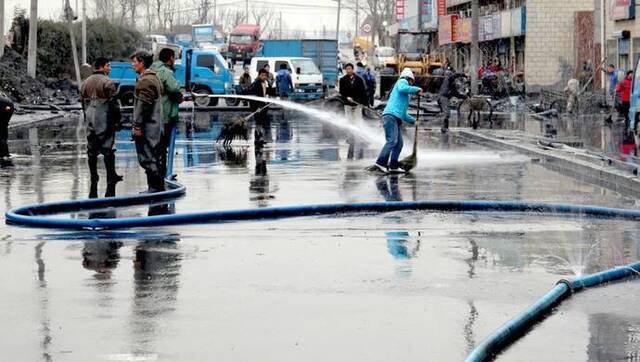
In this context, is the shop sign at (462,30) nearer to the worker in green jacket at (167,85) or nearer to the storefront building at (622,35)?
the storefront building at (622,35)

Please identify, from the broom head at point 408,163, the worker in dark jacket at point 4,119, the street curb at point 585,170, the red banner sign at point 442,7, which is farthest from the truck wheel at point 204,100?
the red banner sign at point 442,7

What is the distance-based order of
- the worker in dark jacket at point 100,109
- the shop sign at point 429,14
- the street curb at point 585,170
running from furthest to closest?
the shop sign at point 429,14 < the street curb at point 585,170 < the worker in dark jacket at point 100,109

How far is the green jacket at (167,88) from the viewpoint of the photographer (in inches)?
684

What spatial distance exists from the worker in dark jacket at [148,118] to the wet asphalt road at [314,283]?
34.8 inches

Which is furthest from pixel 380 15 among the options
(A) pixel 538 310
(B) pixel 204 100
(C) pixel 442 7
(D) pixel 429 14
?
(A) pixel 538 310

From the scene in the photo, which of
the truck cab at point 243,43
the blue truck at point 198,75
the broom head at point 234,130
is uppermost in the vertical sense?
the truck cab at point 243,43

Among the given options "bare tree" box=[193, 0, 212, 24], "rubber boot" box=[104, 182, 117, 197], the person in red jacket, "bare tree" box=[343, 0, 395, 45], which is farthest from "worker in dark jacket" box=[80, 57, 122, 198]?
"bare tree" box=[193, 0, 212, 24]

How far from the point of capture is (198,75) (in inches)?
1928

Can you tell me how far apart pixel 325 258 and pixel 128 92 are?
118 ft

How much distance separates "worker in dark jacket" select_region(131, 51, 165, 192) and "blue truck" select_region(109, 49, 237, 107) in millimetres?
30741

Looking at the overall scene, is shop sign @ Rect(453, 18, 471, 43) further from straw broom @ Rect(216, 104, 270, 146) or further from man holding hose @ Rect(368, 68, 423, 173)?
man holding hose @ Rect(368, 68, 423, 173)

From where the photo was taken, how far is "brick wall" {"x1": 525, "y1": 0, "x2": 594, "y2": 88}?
62.1m

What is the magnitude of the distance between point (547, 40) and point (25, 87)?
80.2 ft

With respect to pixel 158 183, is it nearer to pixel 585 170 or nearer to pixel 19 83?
pixel 585 170
